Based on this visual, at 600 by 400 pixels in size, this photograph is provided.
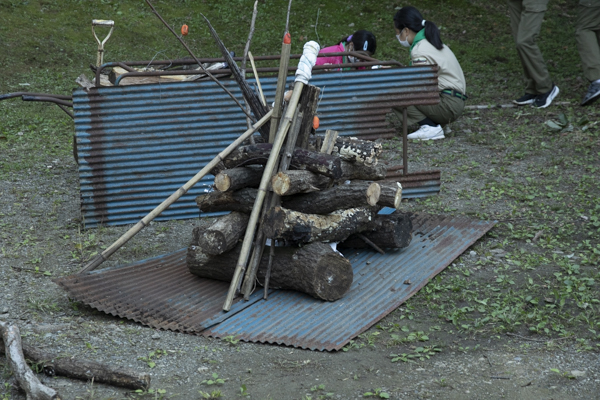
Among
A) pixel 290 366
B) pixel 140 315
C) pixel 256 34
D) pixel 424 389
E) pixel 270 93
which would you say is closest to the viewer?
pixel 424 389

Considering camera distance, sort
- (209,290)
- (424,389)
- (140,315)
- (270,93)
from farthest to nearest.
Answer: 1. (270,93)
2. (209,290)
3. (140,315)
4. (424,389)

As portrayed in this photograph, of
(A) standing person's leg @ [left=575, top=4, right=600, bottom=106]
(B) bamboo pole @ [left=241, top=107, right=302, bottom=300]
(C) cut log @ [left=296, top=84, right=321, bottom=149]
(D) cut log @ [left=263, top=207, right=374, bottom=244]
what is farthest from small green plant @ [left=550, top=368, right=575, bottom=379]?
(A) standing person's leg @ [left=575, top=4, right=600, bottom=106]

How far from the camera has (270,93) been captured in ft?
20.4

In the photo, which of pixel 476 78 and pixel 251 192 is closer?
pixel 251 192

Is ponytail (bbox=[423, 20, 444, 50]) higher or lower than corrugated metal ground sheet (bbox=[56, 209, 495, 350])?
higher

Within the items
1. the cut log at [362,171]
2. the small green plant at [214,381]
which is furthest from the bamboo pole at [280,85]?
the small green plant at [214,381]

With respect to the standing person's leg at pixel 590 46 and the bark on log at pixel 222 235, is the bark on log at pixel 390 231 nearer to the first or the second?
the bark on log at pixel 222 235

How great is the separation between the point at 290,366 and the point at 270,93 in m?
3.11

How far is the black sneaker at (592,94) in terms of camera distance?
8828 mm

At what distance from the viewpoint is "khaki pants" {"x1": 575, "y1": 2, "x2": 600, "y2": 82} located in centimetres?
881

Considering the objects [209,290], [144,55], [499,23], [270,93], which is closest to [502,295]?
[209,290]

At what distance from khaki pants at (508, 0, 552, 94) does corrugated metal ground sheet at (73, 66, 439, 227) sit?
10.7 feet

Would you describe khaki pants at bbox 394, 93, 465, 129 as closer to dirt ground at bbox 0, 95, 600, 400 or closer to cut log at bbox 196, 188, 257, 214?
dirt ground at bbox 0, 95, 600, 400

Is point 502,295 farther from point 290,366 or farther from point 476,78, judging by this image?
point 476,78
